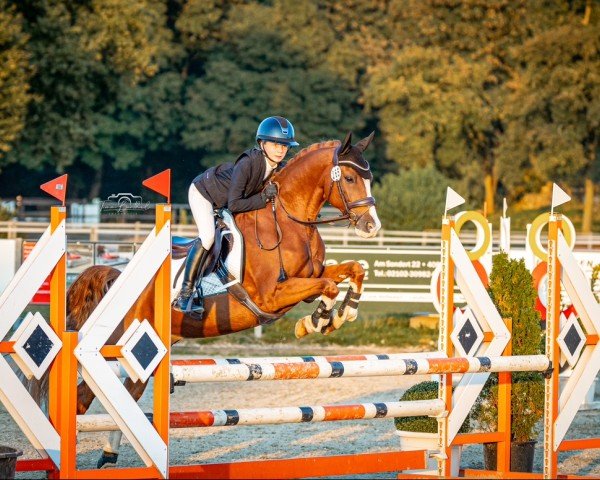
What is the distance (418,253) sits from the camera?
15.0 m

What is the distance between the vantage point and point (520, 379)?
682 centimetres

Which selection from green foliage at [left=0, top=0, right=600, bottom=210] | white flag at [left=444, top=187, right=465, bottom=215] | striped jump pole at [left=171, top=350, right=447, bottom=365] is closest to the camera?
striped jump pole at [left=171, top=350, right=447, bottom=365]

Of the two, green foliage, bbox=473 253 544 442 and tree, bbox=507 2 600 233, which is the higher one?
tree, bbox=507 2 600 233

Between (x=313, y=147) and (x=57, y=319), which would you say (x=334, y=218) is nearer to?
(x=313, y=147)

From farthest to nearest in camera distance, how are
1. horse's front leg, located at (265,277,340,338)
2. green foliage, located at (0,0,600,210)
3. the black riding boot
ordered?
green foliage, located at (0,0,600,210) < the black riding boot < horse's front leg, located at (265,277,340,338)

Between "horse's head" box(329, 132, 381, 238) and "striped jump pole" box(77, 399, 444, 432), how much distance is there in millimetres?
1255

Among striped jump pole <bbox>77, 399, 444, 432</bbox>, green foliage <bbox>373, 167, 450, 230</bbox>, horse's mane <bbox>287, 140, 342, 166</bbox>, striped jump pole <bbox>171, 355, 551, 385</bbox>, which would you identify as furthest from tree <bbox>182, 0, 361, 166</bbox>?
striped jump pole <bbox>77, 399, 444, 432</bbox>

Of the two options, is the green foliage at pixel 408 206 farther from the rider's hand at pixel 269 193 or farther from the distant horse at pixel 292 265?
the rider's hand at pixel 269 193

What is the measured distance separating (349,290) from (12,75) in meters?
22.7

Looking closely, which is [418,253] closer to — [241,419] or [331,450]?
[331,450]

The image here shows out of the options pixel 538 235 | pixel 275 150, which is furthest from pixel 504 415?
pixel 538 235

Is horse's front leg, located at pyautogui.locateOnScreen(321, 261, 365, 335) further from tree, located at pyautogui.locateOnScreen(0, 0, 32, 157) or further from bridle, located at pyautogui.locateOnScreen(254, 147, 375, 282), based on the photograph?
tree, located at pyautogui.locateOnScreen(0, 0, 32, 157)

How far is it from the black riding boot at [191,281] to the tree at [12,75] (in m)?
21.6

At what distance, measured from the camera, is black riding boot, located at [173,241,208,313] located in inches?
267
